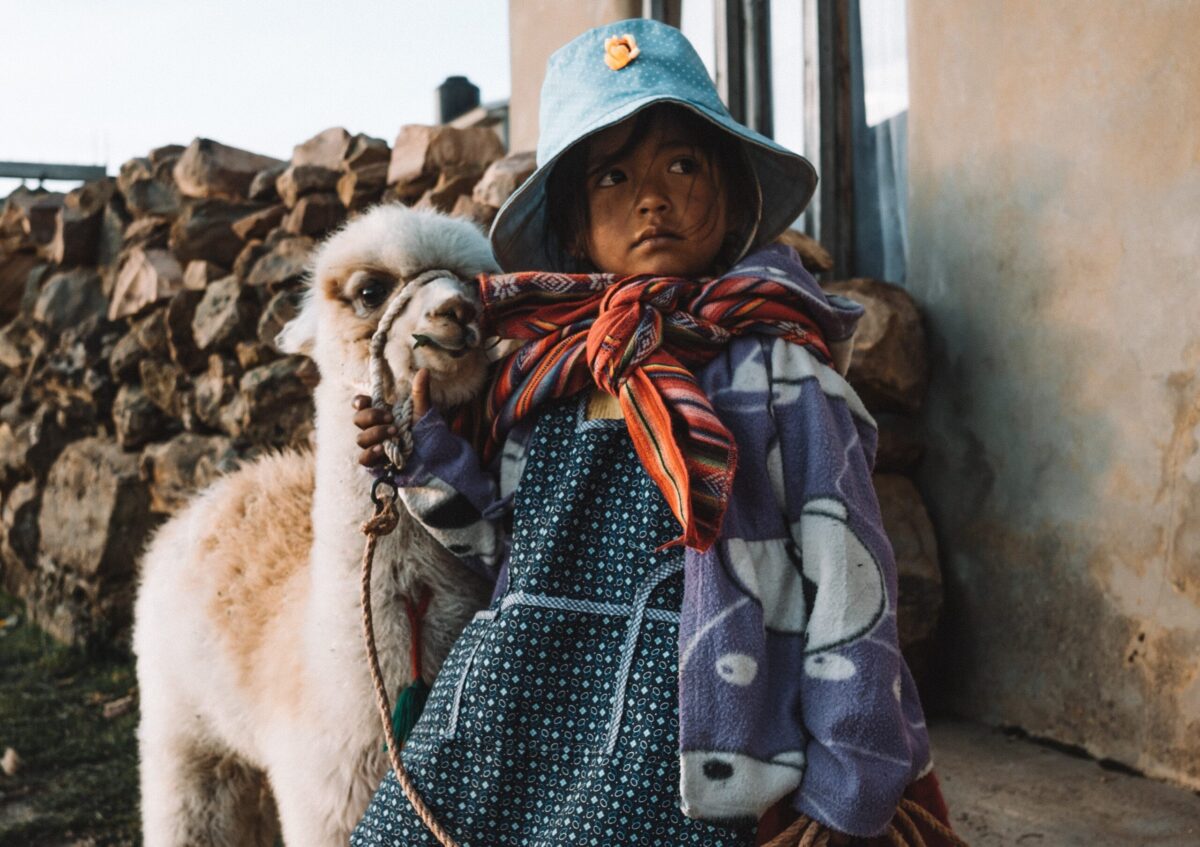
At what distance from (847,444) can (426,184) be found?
123 inches

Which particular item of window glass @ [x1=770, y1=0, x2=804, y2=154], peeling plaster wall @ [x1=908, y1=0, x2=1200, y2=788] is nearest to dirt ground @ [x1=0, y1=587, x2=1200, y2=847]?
peeling plaster wall @ [x1=908, y1=0, x2=1200, y2=788]

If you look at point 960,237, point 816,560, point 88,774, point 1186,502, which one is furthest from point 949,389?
point 88,774

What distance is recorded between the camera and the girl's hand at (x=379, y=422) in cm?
153

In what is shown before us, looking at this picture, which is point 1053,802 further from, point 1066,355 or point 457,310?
point 457,310

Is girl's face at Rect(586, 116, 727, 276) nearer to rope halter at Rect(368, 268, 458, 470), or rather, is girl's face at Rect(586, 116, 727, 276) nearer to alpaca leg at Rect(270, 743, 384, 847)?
rope halter at Rect(368, 268, 458, 470)

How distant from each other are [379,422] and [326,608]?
1.19 ft

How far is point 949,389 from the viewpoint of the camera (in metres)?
3.22

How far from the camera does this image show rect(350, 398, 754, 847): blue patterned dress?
Answer: 129 cm

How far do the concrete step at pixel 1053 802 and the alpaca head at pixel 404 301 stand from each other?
5.80 ft

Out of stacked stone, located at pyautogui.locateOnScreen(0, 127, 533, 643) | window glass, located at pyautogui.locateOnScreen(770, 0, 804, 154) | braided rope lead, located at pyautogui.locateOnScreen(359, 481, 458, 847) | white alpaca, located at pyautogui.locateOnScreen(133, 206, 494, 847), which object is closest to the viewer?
braided rope lead, located at pyautogui.locateOnScreen(359, 481, 458, 847)

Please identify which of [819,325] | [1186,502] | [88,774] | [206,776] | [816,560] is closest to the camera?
[816,560]

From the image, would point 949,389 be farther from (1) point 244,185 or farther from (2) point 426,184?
(1) point 244,185

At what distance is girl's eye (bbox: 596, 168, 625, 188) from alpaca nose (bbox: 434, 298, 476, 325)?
11.3 inches

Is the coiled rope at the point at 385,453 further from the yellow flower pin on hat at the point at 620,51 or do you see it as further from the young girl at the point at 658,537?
the yellow flower pin on hat at the point at 620,51
